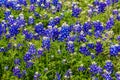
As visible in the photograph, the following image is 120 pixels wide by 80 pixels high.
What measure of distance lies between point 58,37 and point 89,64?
31.0 inches

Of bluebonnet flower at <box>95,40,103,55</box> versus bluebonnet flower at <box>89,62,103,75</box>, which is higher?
bluebonnet flower at <box>95,40,103,55</box>

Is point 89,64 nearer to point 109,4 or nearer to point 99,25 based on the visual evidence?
point 99,25

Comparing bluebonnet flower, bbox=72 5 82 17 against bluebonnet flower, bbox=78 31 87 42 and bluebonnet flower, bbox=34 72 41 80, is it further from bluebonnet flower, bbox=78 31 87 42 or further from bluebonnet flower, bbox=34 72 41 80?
bluebonnet flower, bbox=34 72 41 80

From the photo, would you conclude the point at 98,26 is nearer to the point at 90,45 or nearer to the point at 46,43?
the point at 90,45

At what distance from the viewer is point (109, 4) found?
8445 millimetres

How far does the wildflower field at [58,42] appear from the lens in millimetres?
6488

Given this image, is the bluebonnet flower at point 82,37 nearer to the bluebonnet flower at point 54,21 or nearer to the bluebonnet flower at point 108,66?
the bluebonnet flower at point 54,21

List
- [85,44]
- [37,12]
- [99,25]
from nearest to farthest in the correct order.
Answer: [85,44], [99,25], [37,12]

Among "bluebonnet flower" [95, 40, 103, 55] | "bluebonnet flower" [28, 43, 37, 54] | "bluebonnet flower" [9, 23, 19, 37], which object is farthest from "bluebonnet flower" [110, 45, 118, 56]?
"bluebonnet flower" [9, 23, 19, 37]

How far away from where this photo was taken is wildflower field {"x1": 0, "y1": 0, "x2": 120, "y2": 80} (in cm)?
649

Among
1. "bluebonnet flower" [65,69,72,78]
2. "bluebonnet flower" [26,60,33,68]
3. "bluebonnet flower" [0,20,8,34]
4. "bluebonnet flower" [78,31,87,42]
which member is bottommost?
"bluebonnet flower" [65,69,72,78]

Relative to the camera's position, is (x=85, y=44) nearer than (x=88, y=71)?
No

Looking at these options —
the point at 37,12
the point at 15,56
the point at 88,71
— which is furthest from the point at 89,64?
the point at 37,12

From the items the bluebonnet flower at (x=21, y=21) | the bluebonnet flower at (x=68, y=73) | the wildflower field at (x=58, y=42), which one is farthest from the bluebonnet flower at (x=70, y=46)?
the bluebonnet flower at (x=21, y=21)
